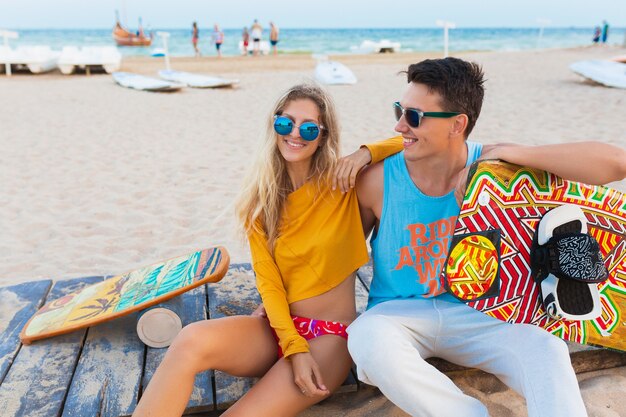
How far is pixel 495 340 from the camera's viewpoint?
78.3 inches

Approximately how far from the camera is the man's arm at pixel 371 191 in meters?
2.22

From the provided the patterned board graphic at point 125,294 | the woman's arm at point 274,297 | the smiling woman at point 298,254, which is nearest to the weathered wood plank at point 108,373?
the patterned board graphic at point 125,294

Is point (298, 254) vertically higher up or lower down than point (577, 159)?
lower down

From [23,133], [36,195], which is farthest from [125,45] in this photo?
[36,195]

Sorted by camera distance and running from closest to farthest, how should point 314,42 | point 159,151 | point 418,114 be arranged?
point 418,114, point 159,151, point 314,42

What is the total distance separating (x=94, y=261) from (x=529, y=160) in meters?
3.11

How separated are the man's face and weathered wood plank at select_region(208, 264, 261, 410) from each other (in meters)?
1.12

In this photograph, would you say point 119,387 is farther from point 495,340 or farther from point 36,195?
point 36,195

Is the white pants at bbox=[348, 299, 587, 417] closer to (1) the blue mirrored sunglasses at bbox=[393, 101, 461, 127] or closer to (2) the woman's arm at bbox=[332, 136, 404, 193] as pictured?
(2) the woman's arm at bbox=[332, 136, 404, 193]

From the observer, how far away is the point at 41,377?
227 cm

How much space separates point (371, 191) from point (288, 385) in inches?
31.7

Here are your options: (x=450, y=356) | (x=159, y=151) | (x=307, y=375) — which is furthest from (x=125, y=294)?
(x=159, y=151)

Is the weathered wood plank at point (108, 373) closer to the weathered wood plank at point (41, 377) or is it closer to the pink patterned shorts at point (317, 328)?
the weathered wood plank at point (41, 377)

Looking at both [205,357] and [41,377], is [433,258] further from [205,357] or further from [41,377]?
[41,377]
